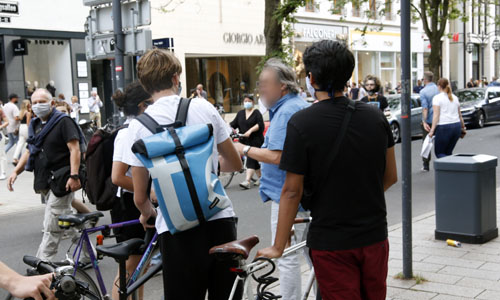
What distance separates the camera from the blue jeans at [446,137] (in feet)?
36.6

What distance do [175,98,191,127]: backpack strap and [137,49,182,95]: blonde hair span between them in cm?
15

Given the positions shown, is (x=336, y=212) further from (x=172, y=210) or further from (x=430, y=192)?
(x=430, y=192)

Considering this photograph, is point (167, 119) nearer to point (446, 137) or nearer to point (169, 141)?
point (169, 141)

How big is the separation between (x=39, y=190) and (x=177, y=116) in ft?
12.6

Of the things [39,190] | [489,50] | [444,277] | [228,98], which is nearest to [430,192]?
[444,277]

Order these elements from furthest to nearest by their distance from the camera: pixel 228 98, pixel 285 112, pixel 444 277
Answer: pixel 228 98, pixel 444 277, pixel 285 112

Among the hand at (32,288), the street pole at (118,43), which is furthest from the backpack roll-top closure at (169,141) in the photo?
the street pole at (118,43)

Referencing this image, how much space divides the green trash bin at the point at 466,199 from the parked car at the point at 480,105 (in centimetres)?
1729

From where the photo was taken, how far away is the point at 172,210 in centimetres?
306

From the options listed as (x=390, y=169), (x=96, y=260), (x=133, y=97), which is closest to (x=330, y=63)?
(x=390, y=169)

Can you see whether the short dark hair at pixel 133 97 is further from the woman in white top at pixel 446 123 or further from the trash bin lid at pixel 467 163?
the woman in white top at pixel 446 123

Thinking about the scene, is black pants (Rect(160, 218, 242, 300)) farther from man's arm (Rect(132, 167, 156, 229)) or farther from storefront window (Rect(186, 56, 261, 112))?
storefront window (Rect(186, 56, 261, 112))

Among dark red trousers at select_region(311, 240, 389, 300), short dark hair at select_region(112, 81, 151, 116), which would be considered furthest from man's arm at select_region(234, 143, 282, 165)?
dark red trousers at select_region(311, 240, 389, 300)

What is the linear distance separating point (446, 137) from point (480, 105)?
13.6 meters
